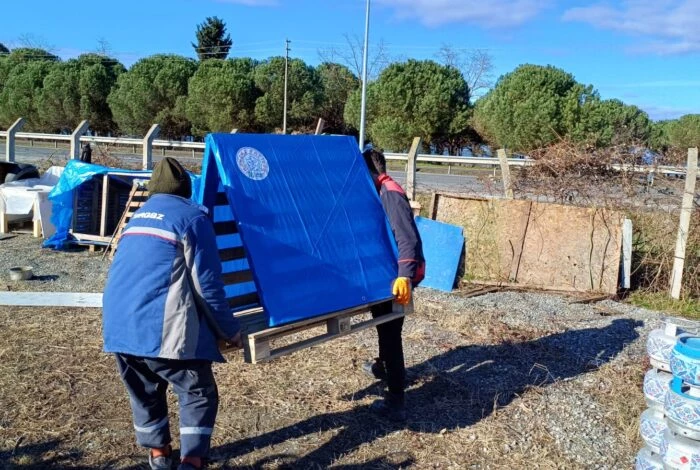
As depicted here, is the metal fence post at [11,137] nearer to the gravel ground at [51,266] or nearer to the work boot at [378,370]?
the gravel ground at [51,266]

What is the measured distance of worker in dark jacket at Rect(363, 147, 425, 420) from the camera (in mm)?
4062

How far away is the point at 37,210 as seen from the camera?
10.6m

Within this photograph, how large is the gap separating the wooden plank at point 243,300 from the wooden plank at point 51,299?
12.2 ft

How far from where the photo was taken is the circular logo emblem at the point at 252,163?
3.61 m

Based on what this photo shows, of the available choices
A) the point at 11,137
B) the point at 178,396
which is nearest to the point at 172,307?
the point at 178,396

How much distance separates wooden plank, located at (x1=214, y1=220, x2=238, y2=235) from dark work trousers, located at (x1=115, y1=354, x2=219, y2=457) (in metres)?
0.99

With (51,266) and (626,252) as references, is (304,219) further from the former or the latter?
(51,266)

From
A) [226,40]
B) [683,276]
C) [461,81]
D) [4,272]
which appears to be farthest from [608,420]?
[226,40]

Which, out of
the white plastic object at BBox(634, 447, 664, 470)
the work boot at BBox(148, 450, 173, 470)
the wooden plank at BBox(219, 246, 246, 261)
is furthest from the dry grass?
the wooden plank at BBox(219, 246, 246, 261)

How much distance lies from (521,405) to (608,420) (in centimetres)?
61

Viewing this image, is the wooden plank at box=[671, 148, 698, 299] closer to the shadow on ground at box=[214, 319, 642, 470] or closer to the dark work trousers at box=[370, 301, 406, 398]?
the shadow on ground at box=[214, 319, 642, 470]

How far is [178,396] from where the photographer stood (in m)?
3.14

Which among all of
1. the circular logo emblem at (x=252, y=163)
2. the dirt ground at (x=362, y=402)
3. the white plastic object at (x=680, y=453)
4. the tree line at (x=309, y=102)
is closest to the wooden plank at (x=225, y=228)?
the circular logo emblem at (x=252, y=163)

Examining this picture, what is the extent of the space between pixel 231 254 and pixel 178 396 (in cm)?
104
